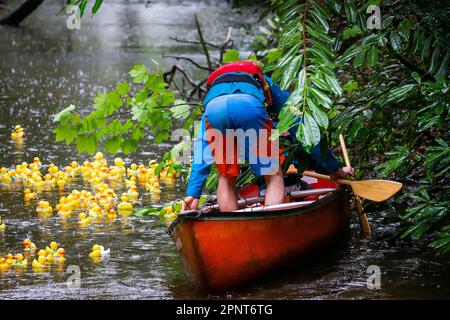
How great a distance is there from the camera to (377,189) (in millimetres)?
6691

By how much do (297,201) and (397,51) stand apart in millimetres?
1613

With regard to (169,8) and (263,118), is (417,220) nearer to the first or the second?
(263,118)

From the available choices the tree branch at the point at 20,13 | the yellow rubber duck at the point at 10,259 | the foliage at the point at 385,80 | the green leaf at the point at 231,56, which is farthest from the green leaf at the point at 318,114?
the tree branch at the point at 20,13

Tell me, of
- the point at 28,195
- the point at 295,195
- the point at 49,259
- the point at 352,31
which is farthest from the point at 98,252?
the point at 352,31

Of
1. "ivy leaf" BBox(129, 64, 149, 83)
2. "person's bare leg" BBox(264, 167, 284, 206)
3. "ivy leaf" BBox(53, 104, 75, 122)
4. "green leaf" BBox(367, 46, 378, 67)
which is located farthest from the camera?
"ivy leaf" BBox(129, 64, 149, 83)

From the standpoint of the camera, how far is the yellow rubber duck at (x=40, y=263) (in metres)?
7.05

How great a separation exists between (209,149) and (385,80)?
1.63 meters

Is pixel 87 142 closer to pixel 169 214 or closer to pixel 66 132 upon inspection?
pixel 66 132

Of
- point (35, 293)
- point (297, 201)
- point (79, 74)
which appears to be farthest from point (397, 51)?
point (79, 74)

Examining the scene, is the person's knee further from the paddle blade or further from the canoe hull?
the paddle blade

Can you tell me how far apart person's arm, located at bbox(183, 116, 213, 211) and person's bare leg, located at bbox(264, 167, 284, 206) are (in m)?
0.50

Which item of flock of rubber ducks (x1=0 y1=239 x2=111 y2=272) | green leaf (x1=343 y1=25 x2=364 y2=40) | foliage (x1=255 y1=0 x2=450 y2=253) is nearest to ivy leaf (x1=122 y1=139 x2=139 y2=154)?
flock of rubber ducks (x1=0 y1=239 x2=111 y2=272)

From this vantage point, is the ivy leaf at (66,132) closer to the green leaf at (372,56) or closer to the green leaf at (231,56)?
the green leaf at (231,56)

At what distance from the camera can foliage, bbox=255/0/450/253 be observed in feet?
19.1
